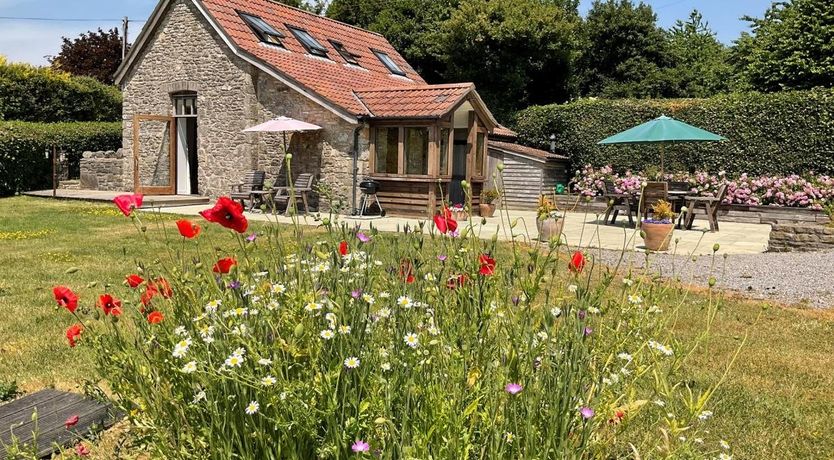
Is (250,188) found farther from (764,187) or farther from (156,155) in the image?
(764,187)

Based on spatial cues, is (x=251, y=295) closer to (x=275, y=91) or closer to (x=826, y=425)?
(x=826, y=425)

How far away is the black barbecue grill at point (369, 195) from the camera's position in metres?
14.8

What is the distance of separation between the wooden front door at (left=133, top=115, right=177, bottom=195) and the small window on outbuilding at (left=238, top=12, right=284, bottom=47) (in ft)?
11.2

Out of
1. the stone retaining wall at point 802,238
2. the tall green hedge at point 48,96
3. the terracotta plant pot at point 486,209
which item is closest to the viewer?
the stone retaining wall at point 802,238

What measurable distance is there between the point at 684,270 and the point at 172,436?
7068 mm

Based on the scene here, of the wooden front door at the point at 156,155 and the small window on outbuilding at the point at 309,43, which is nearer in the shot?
the wooden front door at the point at 156,155

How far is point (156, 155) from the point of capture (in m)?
17.9

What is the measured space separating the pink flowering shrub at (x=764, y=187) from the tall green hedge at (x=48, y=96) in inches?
786

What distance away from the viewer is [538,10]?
26328mm

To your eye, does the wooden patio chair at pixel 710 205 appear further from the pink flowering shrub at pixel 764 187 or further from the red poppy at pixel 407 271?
the red poppy at pixel 407 271

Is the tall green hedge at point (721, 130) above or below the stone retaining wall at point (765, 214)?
above

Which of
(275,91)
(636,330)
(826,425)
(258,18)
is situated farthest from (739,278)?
(258,18)

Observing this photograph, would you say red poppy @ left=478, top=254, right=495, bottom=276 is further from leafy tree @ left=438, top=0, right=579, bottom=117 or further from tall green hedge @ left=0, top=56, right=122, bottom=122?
tall green hedge @ left=0, top=56, right=122, bottom=122

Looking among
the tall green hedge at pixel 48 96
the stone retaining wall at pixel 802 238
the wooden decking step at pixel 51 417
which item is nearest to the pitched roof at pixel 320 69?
the stone retaining wall at pixel 802 238
